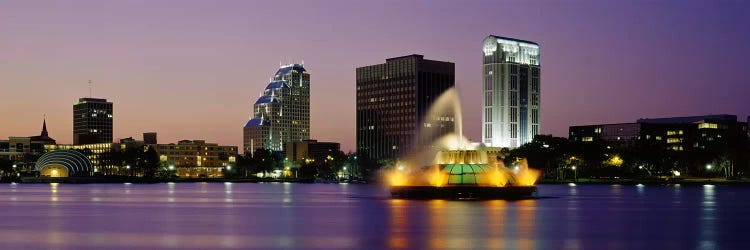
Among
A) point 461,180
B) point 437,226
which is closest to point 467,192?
point 461,180

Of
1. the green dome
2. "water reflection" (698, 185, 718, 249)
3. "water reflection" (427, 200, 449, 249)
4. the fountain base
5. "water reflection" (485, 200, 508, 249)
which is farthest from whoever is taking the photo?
the green dome

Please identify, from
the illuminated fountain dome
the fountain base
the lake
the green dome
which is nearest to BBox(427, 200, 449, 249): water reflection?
the lake

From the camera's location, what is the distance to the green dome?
322 feet

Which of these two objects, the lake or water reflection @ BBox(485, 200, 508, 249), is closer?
the lake

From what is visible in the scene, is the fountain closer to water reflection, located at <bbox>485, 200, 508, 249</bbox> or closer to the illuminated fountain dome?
A: the illuminated fountain dome

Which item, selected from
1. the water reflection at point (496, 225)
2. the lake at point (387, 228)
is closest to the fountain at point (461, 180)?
the water reflection at point (496, 225)

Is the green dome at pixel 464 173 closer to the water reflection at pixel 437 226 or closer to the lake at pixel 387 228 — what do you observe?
the lake at pixel 387 228

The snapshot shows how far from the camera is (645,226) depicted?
54219 millimetres

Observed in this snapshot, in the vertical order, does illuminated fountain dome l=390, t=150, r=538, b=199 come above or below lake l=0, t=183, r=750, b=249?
above

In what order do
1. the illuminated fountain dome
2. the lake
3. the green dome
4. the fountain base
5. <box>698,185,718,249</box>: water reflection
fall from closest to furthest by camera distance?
<box>698,185,718,249</box>: water reflection < the lake < the fountain base < the illuminated fountain dome < the green dome

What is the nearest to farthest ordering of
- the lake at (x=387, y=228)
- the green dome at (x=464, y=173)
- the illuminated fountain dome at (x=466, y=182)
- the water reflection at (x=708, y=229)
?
the water reflection at (x=708, y=229), the lake at (x=387, y=228), the illuminated fountain dome at (x=466, y=182), the green dome at (x=464, y=173)

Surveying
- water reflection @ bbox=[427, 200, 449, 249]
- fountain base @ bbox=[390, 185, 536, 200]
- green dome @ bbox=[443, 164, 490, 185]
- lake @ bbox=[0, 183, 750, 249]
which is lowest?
lake @ bbox=[0, 183, 750, 249]

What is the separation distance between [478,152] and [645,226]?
50.6 m

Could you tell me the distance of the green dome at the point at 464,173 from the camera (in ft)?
322
